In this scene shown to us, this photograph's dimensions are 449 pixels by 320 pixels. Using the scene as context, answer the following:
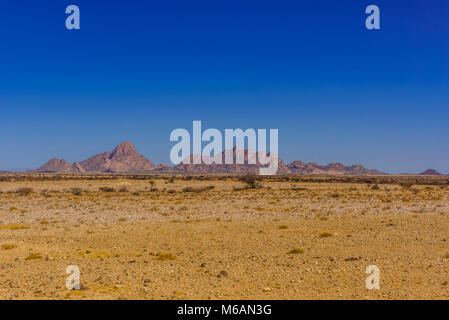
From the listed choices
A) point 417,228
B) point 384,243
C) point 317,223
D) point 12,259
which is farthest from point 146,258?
point 417,228

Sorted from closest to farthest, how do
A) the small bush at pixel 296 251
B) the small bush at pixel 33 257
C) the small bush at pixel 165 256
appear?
the small bush at pixel 165 256 < the small bush at pixel 33 257 < the small bush at pixel 296 251

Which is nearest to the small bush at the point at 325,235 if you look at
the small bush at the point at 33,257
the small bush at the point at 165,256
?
the small bush at the point at 165,256

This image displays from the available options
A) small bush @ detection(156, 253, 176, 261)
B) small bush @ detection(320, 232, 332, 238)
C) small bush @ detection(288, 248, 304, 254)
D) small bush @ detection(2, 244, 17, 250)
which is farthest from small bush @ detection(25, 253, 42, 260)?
small bush @ detection(320, 232, 332, 238)

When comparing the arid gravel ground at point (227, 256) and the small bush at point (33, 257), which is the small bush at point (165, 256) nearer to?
the arid gravel ground at point (227, 256)

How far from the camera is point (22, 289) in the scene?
8.81 m

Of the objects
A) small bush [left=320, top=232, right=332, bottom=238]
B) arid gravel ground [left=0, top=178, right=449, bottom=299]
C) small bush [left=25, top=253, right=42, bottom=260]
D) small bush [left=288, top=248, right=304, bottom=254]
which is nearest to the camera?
arid gravel ground [left=0, top=178, right=449, bottom=299]

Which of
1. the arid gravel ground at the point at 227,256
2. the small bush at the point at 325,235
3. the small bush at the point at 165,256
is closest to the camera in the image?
the arid gravel ground at the point at 227,256

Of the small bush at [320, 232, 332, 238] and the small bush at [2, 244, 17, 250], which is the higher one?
the small bush at [2, 244, 17, 250]

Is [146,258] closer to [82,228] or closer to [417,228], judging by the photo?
[82,228]

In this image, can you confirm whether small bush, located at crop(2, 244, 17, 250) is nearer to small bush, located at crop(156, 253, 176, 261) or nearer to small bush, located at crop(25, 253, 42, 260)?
small bush, located at crop(25, 253, 42, 260)

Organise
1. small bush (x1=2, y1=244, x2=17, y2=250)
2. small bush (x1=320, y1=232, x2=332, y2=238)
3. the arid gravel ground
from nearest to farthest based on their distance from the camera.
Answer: the arid gravel ground < small bush (x1=2, y1=244, x2=17, y2=250) < small bush (x1=320, y1=232, x2=332, y2=238)

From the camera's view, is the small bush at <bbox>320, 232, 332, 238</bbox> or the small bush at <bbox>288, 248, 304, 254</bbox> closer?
the small bush at <bbox>288, 248, 304, 254</bbox>

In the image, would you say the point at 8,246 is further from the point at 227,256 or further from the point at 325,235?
the point at 325,235

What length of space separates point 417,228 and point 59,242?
15.0 meters
